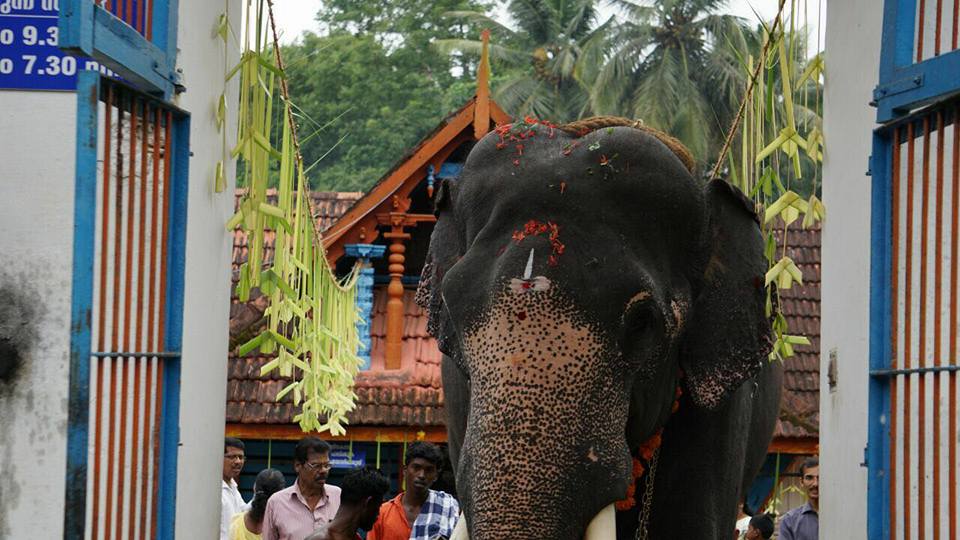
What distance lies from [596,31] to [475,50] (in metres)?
4.00

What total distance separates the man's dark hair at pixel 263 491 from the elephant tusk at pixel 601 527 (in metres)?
5.40

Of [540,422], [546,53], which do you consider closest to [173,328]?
[540,422]

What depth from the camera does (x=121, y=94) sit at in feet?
14.2

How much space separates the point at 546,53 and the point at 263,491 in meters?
28.9

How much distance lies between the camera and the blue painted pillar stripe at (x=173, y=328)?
4605 millimetres

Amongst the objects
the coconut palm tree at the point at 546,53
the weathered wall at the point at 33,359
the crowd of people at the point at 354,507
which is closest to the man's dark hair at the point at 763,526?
the crowd of people at the point at 354,507

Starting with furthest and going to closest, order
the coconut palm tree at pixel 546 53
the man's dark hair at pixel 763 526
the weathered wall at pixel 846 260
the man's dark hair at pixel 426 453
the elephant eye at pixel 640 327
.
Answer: the coconut palm tree at pixel 546 53 → the man's dark hair at pixel 763 526 → the man's dark hair at pixel 426 453 → the weathered wall at pixel 846 260 → the elephant eye at pixel 640 327

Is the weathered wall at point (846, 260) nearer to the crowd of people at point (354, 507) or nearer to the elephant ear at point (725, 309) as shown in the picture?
the elephant ear at point (725, 309)

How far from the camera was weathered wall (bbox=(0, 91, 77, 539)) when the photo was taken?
427 centimetres

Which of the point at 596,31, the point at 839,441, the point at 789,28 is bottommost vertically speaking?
the point at 839,441

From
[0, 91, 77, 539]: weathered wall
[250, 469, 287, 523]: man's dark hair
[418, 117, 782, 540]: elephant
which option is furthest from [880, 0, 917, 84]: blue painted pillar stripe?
[250, 469, 287, 523]: man's dark hair

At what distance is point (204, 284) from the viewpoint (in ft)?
16.8

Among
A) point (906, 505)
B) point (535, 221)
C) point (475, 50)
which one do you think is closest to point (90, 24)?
point (535, 221)

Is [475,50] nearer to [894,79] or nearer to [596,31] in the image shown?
[596,31]
